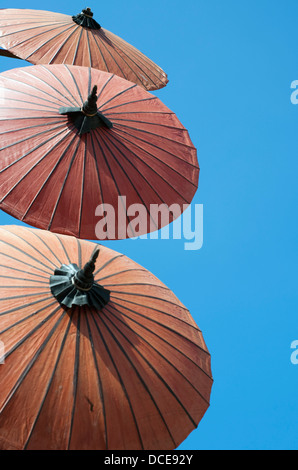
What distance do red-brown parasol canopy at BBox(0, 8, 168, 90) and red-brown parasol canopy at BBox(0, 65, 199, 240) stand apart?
3.93ft

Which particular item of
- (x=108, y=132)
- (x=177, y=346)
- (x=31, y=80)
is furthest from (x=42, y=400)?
(x=31, y=80)

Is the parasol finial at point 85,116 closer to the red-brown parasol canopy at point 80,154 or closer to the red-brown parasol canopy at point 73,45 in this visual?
the red-brown parasol canopy at point 80,154

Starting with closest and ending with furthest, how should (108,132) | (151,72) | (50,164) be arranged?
(50,164), (108,132), (151,72)

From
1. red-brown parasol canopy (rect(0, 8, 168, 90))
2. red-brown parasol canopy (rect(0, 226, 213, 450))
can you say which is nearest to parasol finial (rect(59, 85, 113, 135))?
red-brown parasol canopy (rect(0, 226, 213, 450))

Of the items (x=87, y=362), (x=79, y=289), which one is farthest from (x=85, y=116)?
(x=87, y=362)

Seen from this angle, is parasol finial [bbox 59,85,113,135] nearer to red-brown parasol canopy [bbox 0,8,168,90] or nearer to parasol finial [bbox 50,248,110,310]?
parasol finial [bbox 50,248,110,310]

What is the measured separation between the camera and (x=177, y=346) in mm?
6340

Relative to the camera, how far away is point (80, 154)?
19.0 feet

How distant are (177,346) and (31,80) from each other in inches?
134

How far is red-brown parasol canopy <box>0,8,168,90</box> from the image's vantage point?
778cm

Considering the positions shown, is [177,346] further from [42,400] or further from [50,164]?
[50,164]

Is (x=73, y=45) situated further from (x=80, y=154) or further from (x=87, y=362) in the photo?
(x=87, y=362)

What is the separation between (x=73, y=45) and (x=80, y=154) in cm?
319

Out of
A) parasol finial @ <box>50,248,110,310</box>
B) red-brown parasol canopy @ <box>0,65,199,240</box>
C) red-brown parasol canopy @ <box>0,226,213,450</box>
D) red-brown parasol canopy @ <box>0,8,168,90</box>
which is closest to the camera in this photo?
red-brown parasol canopy @ <box>0,226,213,450</box>
